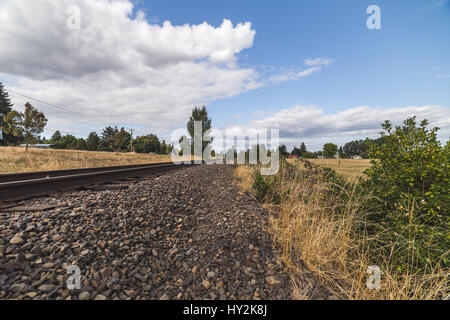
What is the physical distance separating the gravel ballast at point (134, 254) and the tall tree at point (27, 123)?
33.1m

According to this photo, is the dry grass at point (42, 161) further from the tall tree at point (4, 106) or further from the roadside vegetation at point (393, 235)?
the tall tree at point (4, 106)

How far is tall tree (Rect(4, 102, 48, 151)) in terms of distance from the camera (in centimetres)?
2642

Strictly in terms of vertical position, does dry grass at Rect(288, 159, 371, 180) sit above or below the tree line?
below

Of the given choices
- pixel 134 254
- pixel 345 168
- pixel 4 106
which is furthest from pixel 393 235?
pixel 4 106

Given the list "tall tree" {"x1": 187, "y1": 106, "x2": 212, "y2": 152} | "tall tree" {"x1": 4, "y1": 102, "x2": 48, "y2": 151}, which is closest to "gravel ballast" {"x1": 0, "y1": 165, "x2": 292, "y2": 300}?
"tall tree" {"x1": 4, "y1": 102, "x2": 48, "y2": 151}

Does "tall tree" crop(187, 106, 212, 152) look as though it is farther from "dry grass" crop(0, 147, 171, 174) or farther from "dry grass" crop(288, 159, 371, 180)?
"dry grass" crop(288, 159, 371, 180)

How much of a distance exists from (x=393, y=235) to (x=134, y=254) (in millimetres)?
3832

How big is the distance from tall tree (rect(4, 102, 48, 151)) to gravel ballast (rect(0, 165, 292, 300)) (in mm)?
33075

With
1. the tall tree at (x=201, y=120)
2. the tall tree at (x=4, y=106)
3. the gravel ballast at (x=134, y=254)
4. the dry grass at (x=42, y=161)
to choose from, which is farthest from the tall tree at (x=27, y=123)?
the tall tree at (x=4, y=106)

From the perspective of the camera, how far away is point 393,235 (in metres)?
3.04

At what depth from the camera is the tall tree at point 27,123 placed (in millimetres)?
26422

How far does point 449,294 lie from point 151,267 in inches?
130

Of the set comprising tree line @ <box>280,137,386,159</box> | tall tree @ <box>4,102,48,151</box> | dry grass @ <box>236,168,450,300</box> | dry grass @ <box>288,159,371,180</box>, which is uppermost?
tall tree @ <box>4,102,48,151</box>

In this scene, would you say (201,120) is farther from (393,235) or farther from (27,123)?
Result: (393,235)
